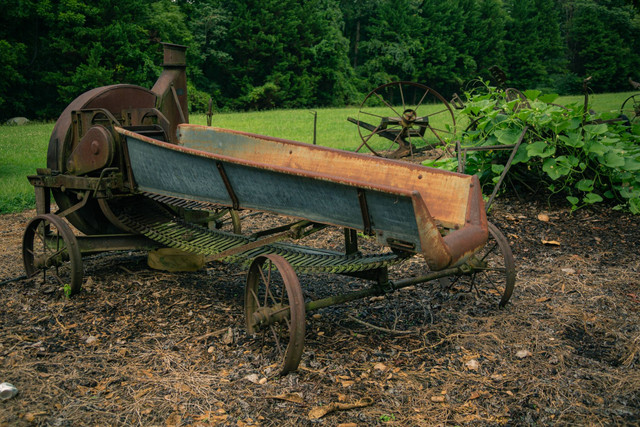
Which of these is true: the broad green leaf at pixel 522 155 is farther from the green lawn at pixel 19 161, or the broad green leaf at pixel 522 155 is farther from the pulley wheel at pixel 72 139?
the green lawn at pixel 19 161

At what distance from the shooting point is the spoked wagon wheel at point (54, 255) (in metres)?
4.25

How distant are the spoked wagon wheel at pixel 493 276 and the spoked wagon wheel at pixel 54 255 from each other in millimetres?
3000

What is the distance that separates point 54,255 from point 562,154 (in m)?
5.48

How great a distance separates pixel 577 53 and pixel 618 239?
4748cm

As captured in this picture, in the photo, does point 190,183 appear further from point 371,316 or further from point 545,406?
point 545,406

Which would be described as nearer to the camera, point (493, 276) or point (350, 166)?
point (350, 166)

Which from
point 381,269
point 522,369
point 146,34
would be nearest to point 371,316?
point 381,269

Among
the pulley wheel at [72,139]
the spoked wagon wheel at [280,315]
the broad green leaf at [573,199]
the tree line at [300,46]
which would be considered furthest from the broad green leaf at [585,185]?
the tree line at [300,46]

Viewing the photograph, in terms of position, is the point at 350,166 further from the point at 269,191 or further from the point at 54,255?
the point at 54,255

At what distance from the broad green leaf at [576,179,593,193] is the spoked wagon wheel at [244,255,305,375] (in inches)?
161

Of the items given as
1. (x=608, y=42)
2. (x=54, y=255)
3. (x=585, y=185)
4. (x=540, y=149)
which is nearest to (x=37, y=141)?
(x=54, y=255)

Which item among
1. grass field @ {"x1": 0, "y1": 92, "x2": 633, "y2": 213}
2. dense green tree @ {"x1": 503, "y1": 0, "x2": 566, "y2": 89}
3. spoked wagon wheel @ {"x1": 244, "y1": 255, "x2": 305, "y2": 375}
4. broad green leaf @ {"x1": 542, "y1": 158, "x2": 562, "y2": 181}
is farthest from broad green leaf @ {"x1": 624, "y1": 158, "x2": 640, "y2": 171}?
dense green tree @ {"x1": 503, "y1": 0, "x2": 566, "y2": 89}

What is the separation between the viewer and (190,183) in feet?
12.4

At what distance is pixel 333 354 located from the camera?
343 cm
